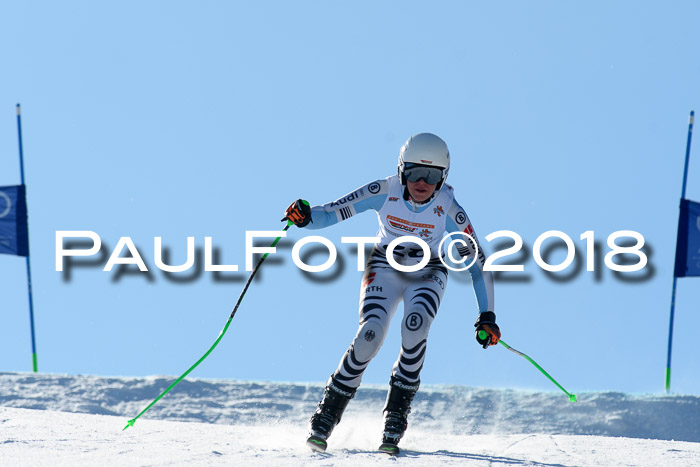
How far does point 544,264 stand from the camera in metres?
7.62

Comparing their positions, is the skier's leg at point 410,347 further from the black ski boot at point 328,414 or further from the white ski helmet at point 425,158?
the white ski helmet at point 425,158

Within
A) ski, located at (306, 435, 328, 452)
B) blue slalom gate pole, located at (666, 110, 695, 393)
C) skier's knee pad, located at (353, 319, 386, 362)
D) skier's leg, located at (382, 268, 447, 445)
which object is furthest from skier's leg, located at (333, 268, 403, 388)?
blue slalom gate pole, located at (666, 110, 695, 393)

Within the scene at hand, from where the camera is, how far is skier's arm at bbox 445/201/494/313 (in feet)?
21.1

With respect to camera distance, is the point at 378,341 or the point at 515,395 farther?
the point at 515,395

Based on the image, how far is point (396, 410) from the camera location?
6.16 metres

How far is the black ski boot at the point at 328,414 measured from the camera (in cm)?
604

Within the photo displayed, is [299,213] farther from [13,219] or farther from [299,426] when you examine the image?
[13,219]

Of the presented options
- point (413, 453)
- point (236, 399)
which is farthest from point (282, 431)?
point (236, 399)

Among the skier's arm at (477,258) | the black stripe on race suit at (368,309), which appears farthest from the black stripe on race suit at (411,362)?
the skier's arm at (477,258)

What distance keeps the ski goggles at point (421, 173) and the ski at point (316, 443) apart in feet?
6.04

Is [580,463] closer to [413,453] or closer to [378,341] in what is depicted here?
[413,453]

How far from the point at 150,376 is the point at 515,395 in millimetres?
4970

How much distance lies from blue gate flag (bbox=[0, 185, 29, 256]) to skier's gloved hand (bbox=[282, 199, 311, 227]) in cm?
894

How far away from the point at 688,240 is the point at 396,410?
8965mm
